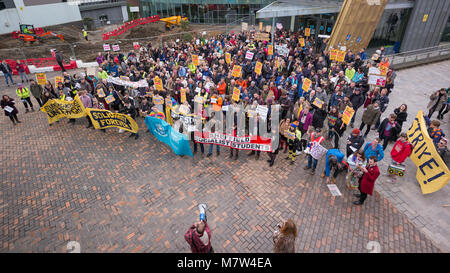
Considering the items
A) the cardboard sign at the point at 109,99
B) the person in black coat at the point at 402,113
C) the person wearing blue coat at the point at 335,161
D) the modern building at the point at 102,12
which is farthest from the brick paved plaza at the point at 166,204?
the modern building at the point at 102,12

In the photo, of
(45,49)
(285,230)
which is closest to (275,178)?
(285,230)

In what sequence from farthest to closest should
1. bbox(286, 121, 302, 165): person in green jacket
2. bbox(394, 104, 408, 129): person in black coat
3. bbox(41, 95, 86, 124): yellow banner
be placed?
bbox(41, 95, 86, 124): yellow banner
bbox(394, 104, 408, 129): person in black coat
bbox(286, 121, 302, 165): person in green jacket

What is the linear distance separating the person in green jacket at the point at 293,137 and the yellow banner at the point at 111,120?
6.90 meters

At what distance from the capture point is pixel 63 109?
12281mm

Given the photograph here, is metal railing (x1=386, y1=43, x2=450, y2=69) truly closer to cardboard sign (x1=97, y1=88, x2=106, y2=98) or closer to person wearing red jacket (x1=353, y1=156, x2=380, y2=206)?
person wearing red jacket (x1=353, y1=156, x2=380, y2=206)

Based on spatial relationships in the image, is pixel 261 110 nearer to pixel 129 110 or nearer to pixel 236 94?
pixel 236 94

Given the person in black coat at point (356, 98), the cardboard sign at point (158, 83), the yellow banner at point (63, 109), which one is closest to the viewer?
the person in black coat at point (356, 98)

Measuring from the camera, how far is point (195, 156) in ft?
33.6

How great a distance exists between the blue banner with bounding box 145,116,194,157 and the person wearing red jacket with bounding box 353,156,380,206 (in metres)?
6.08

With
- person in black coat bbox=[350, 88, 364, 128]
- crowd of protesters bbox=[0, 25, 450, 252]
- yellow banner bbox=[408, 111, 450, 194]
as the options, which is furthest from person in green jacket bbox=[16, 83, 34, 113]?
yellow banner bbox=[408, 111, 450, 194]

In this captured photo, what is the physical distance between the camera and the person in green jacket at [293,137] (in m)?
8.93

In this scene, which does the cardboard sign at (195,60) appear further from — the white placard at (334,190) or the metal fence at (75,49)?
the white placard at (334,190)

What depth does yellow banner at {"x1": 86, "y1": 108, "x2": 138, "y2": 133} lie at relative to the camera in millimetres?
11200

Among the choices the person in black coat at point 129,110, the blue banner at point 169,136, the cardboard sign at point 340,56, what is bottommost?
the blue banner at point 169,136
